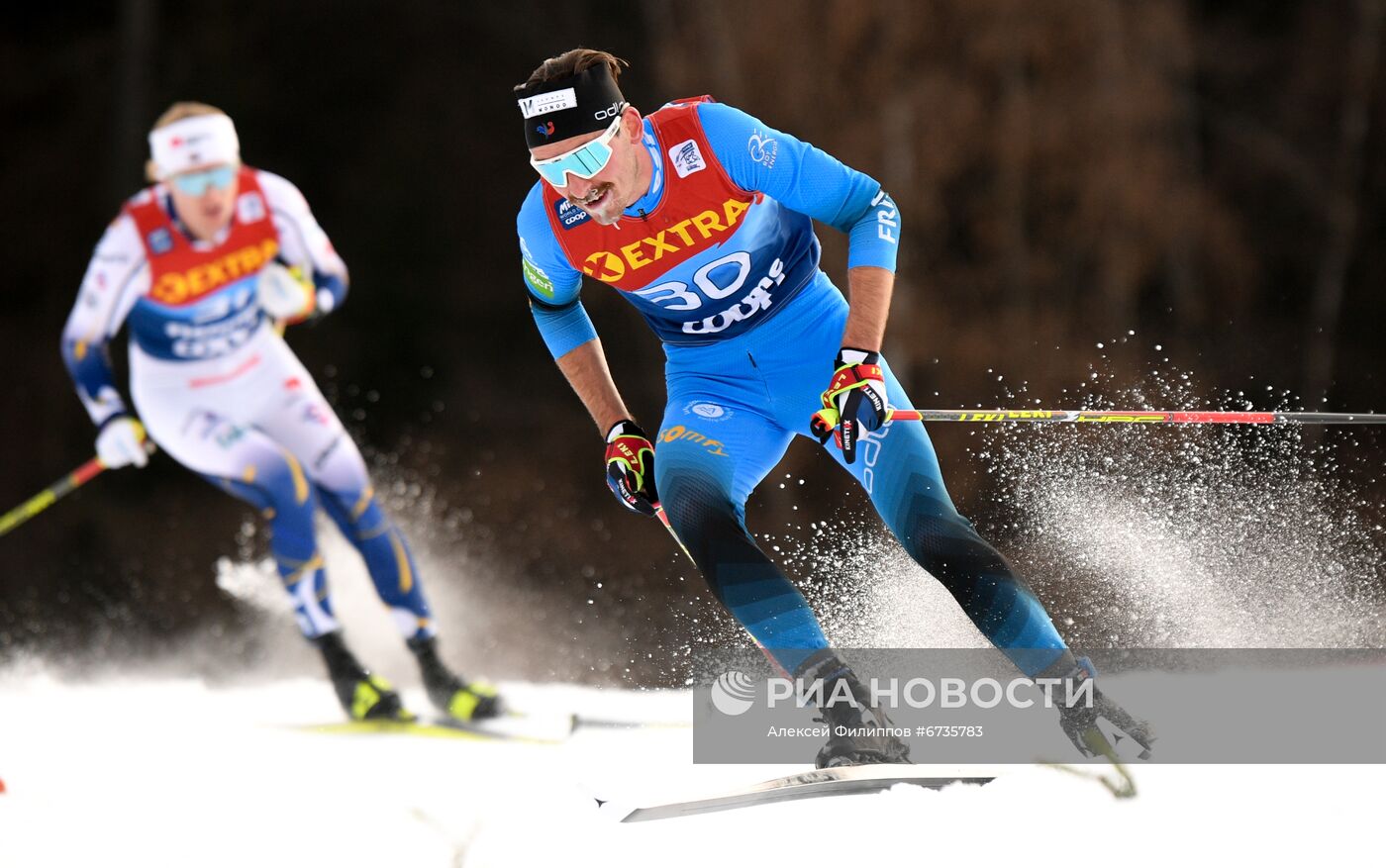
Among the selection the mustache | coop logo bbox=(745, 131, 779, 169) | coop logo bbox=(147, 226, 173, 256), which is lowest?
coop logo bbox=(147, 226, 173, 256)

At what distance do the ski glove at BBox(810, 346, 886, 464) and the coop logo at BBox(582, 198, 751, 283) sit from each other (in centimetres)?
36

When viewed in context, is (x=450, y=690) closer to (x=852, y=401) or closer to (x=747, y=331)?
(x=747, y=331)

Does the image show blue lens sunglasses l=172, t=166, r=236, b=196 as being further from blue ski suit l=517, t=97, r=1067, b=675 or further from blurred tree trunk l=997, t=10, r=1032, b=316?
blurred tree trunk l=997, t=10, r=1032, b=316

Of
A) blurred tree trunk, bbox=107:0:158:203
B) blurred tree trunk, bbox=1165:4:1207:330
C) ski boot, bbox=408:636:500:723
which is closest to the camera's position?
ski boot, bbox=408:636:500:723

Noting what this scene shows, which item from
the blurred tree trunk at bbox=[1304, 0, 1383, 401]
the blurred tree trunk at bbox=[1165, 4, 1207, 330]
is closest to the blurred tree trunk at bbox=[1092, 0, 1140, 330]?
the blurred tree trunk at bbox=[1165, 4, 1207, 330]

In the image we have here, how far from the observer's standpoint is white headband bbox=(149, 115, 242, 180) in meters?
3.62

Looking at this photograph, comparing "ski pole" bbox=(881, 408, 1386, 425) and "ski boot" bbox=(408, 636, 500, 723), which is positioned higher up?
"ski pole" bbox=(881, 408, 1386, 425)

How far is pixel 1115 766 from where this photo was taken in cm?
231

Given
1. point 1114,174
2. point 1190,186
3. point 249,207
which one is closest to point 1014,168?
point 1114,174

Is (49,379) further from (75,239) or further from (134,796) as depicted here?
(134,796)

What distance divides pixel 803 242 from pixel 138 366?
6.92 feet

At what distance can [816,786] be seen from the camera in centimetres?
228

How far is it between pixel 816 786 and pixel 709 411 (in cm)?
78

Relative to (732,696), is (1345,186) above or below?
below
